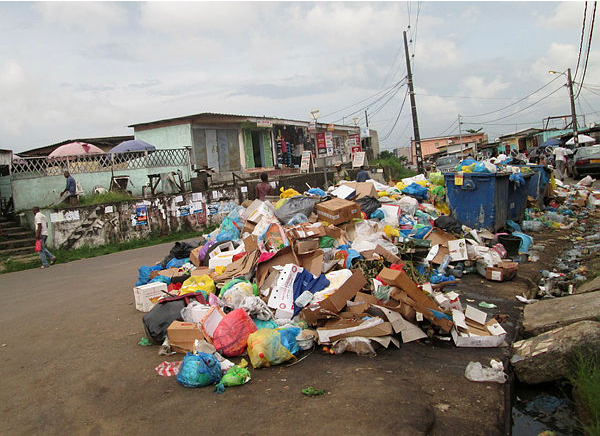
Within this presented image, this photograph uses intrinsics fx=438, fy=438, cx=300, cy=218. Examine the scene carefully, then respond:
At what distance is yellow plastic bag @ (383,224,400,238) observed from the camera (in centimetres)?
720

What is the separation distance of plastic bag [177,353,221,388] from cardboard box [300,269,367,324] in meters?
1.04

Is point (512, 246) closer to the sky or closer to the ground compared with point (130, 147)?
closer to the ground

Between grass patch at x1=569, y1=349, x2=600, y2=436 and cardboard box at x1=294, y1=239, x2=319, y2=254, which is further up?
cardboard box at x1=294, y1=239, x2=319, y2=254

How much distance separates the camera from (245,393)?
334 centimetres

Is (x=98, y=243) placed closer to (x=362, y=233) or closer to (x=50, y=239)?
(x=50, y=239)

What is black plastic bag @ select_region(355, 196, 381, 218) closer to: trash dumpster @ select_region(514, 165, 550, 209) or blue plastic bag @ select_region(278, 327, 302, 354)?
blue plastic bag @ select_region(278, 327, 302, 354)

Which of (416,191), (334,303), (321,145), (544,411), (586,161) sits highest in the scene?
(321,145)

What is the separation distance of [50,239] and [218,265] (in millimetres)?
8481

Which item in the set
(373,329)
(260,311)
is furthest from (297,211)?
(373,329)

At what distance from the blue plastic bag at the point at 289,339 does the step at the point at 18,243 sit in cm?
1118

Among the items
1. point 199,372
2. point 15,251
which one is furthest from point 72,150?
point 199,372

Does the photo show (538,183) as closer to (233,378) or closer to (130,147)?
(233,378)

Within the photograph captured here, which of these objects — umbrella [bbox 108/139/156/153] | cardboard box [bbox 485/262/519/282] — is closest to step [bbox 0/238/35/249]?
umbrella [bbox 108/139/156/153]

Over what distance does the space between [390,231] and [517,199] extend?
13.2ft
